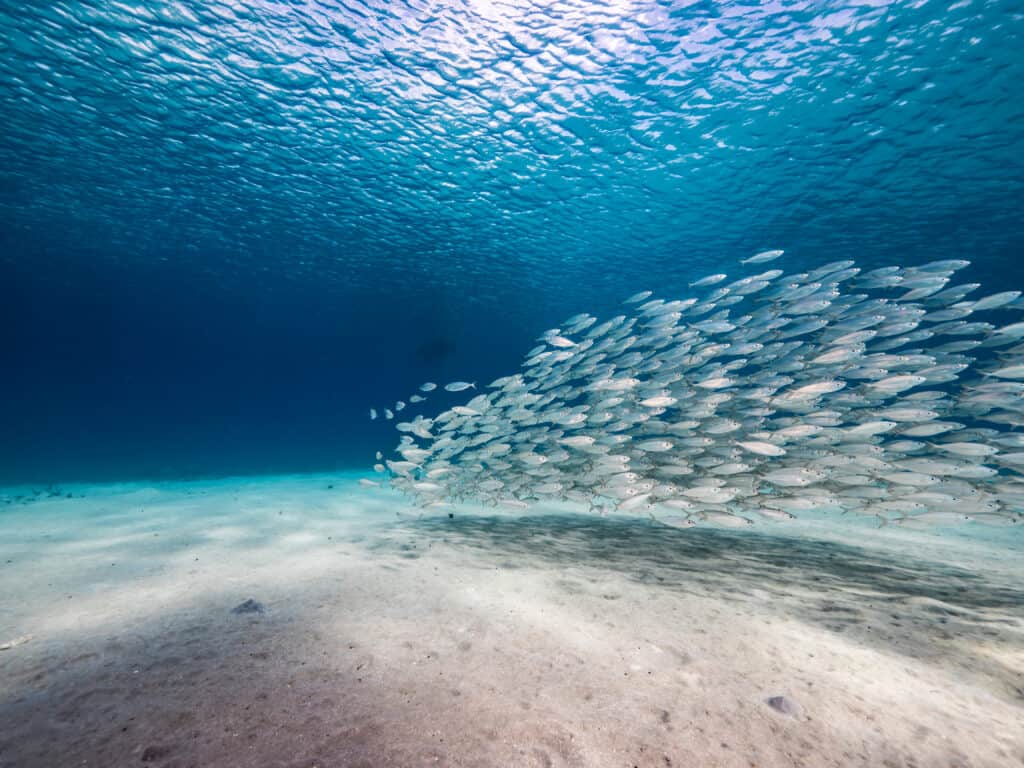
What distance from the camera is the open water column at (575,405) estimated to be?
2701 millimetres

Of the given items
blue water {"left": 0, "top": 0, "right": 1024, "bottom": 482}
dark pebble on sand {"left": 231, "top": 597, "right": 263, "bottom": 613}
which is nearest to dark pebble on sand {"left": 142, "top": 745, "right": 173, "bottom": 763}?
A: dark pebble on sand {"left": 231, "top": 597, "right": 263, "bottom": 613}

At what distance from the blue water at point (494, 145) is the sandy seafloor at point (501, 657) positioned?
38.2 ft

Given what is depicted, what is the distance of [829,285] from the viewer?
7.88 m

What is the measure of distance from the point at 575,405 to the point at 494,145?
29.9 ft

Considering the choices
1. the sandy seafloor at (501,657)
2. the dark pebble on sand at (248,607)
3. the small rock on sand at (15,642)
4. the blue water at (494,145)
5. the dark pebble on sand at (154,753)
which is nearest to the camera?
the dark pebble on sand at (154,753)

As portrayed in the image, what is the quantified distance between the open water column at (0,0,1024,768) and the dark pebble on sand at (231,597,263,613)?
34 millimetres

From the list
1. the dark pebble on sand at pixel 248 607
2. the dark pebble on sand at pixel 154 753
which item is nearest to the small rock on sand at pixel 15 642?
the dark pebble on sand at pixel 248 607

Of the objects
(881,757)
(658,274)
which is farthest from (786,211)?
(881,757)

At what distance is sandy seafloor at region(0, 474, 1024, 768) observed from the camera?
90.9 inches

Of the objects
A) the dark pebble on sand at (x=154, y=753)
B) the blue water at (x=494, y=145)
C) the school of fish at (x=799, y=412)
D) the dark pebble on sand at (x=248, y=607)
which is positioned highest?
the blue water at (x=494, y=145)

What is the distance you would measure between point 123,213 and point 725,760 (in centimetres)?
2647

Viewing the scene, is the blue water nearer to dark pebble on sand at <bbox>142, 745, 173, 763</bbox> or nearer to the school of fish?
the school of fish

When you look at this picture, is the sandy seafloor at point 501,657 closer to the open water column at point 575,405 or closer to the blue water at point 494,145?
the open water column at point 575,405

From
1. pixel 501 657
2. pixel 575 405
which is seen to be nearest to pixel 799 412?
pixel 575 405
